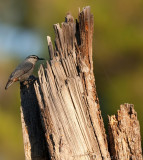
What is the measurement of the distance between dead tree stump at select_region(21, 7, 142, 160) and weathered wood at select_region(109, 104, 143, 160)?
0.12 metres

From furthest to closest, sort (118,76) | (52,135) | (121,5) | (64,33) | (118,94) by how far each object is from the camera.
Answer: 1. (121,5)
2. (118,76)
3. (118,94)
4. (64,33)
5. (52,135)

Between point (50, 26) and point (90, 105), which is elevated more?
point (50, 26)

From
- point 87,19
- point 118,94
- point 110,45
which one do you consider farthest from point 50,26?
point 87,19

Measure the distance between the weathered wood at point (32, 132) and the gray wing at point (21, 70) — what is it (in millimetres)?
3158

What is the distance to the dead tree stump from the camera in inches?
192

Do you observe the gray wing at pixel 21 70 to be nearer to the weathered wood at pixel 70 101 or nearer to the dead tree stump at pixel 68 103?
the dead tree stump at pixel 68 103

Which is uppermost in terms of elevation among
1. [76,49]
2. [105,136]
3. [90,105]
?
[76,49]

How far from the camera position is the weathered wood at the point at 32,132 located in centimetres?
515

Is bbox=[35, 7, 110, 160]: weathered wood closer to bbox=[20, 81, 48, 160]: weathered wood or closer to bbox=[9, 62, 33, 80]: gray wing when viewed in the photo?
bbox=[20, 81, 48, 160]: weathered wood

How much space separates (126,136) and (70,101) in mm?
731

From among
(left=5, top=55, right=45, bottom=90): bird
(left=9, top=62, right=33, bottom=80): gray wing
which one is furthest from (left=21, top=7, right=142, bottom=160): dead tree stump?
(left=9, top=62, right=33, bottom=80): gray wing

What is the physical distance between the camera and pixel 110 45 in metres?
12.1

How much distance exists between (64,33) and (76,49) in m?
0.23

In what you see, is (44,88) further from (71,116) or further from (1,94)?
(1,94)
